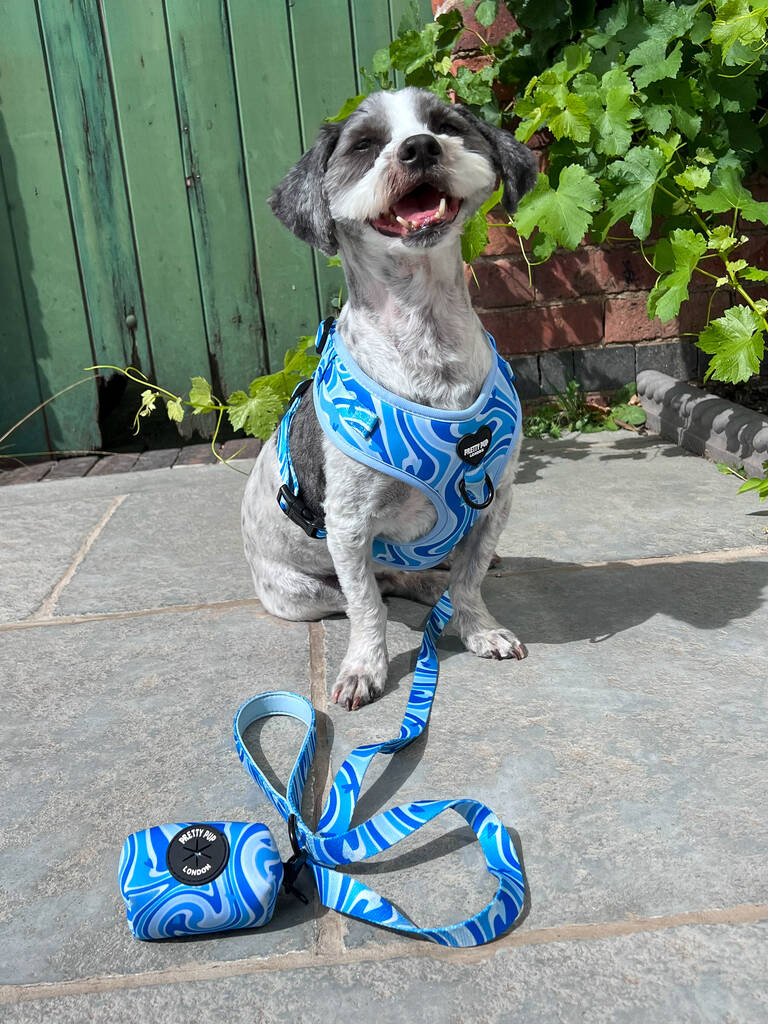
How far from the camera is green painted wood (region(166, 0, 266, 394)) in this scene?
4.49 metres

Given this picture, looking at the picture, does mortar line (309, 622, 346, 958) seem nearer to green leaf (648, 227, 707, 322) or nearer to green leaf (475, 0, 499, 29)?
green leaf (648, 227, 707, 322)

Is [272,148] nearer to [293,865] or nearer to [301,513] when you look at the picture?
[301,513]

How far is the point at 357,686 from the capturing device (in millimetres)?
2180

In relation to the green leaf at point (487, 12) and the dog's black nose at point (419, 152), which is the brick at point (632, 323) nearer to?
the green leaf at point (487, 12)

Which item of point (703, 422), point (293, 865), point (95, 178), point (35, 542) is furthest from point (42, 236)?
point (293, 865)

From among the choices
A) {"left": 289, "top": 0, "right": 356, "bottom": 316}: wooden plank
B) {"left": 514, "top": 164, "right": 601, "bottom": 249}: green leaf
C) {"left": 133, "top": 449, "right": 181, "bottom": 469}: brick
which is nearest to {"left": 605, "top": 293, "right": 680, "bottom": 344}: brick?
{"left": 514, "top": 164, "right": 601, "bottom": 249}: green leaf

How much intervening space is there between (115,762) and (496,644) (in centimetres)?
102

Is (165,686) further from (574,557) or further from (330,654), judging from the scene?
(574,557)

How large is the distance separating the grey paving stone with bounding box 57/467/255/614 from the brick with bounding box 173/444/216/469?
43 centimetres

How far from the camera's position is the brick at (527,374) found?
4.59 metres

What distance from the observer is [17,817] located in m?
1.77

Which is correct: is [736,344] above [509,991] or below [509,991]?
above

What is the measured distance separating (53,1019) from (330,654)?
1.29 metres

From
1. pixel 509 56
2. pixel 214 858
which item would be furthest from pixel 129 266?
pixel 214 858
